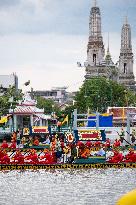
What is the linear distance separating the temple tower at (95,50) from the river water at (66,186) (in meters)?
115

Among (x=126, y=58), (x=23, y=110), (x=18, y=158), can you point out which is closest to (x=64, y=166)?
(x=18, y=158)

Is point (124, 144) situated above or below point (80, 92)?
below

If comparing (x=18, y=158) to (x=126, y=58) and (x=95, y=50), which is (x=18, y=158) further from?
(x=126, y=58)

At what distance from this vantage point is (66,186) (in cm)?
2684

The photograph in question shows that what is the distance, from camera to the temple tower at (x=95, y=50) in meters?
148

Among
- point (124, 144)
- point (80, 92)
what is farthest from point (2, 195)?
point (80, 92)

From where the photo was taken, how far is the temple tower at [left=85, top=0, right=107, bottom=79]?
148 metres

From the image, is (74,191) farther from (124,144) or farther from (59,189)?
(124,144)

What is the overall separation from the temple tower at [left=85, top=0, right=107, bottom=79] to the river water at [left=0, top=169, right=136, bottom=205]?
114532 millimetres

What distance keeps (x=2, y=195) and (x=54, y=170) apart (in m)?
9.15

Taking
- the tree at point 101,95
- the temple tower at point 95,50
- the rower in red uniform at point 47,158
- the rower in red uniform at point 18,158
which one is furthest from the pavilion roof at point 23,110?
the temple tower at point 95,50

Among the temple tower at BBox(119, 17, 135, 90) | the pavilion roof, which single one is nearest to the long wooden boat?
the pavilion roof

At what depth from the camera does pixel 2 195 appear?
24.2 metres

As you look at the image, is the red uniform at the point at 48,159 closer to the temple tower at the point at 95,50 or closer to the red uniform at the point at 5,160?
the red uniform at the point at 5,160
